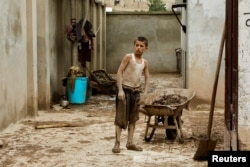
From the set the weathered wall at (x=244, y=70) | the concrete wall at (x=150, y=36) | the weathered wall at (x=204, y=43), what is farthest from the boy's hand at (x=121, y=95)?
the concrete wall at (x=150, y=36)

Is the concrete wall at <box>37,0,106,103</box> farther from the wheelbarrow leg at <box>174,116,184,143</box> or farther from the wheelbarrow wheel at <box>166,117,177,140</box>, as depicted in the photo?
the wheelbarrow leg at <box>174,116,184,143</box>

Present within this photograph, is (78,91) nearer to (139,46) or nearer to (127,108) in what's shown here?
(127,108)

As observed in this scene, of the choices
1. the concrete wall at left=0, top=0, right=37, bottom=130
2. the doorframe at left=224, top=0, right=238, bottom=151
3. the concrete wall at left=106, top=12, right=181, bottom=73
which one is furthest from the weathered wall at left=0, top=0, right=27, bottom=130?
the concrete wall at left=106, top=12, right=181, bottom=73

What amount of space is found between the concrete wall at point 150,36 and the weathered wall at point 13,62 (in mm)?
13158

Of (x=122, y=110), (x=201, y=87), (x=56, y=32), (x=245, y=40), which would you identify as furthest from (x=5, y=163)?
(x=56, y=32)

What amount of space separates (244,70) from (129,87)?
77.1 inches

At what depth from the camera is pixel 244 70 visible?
6.20 meters

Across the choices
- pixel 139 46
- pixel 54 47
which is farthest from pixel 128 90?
pixel 54 47

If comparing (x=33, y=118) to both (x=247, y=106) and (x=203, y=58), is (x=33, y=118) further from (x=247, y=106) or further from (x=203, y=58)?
(x=247, y=106)

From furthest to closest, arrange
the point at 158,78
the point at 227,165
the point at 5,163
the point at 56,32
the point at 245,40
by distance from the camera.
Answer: the point at 158,78 → the point at 56,32 → the point at 5,163 → the point at 245,40 → the point at 227,165

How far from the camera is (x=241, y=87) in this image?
6234 millimetres

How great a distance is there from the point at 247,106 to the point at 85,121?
16.3 feet

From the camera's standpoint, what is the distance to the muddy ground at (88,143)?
22.6 ft

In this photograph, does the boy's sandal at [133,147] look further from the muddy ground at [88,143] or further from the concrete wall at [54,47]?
the concrete wall at [54,47]
